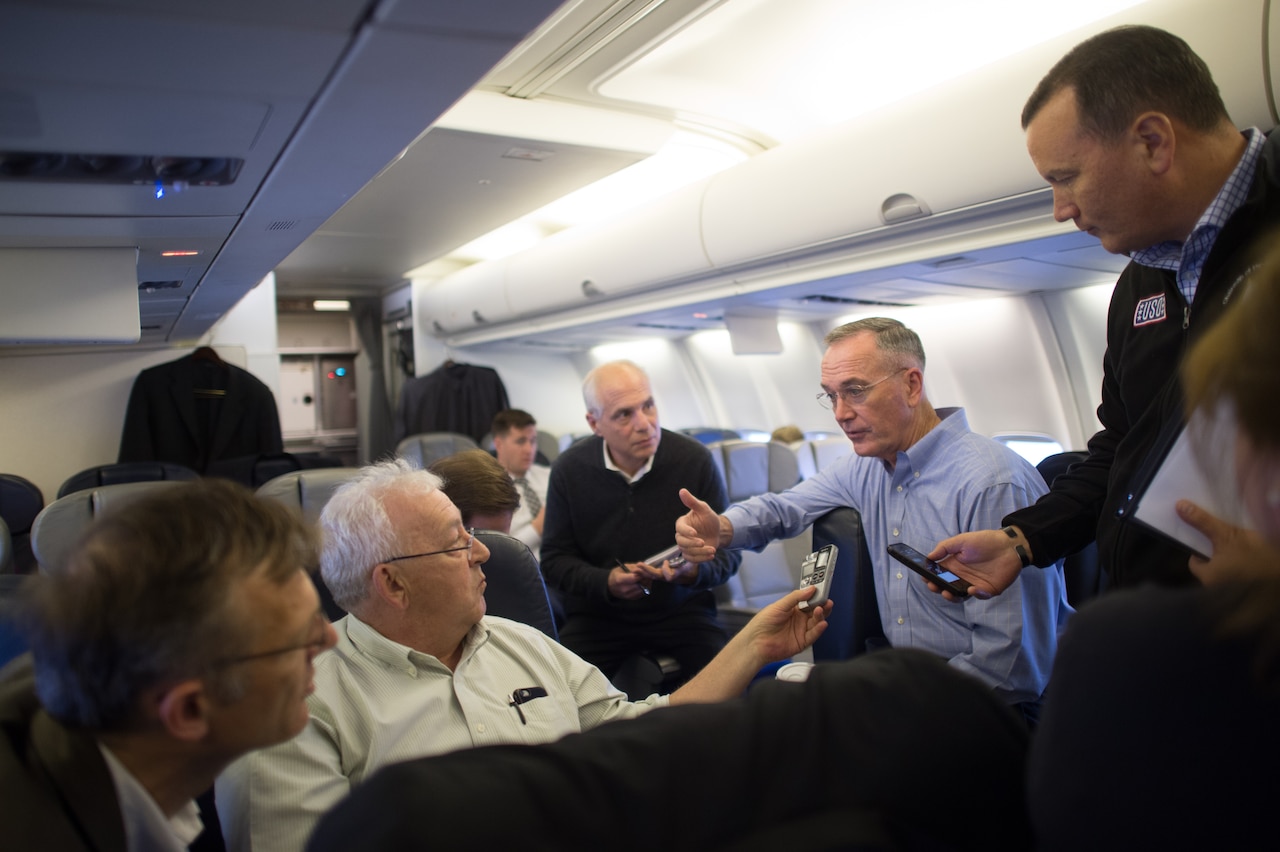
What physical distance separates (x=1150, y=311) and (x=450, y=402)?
8.79 metres

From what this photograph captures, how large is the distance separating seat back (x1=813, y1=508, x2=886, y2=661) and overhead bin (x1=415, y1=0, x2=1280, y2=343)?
5.16ft

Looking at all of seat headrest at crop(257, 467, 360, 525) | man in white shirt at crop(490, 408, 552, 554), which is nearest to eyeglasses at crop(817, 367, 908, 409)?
seat headrest at crop(257, 467, 360, 525)

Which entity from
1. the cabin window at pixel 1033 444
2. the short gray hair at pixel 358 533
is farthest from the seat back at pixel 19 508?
the cabin window at pixel 1033 444

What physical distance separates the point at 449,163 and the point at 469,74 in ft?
11.6

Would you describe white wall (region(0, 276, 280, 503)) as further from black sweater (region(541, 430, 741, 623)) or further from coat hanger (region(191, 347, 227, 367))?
black sweater (region(541, 430, 741, 623))

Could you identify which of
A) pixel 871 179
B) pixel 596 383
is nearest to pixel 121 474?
pixel 596 383

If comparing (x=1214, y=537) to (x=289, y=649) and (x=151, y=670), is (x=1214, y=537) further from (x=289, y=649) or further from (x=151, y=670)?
(x=151, y=670)

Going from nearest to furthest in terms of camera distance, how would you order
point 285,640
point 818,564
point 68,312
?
point 285,640 → point 818,564 → point 68,312

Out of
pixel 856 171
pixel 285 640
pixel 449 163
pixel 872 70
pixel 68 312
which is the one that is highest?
pixel 872 70

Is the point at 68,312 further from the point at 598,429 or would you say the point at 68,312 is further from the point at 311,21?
the point at 311,21

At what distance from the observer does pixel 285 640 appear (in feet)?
3.76

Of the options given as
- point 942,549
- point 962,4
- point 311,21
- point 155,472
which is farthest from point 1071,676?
point 155,472

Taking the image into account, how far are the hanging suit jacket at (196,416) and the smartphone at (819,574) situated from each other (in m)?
5.84

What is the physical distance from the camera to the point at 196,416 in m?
6.61
